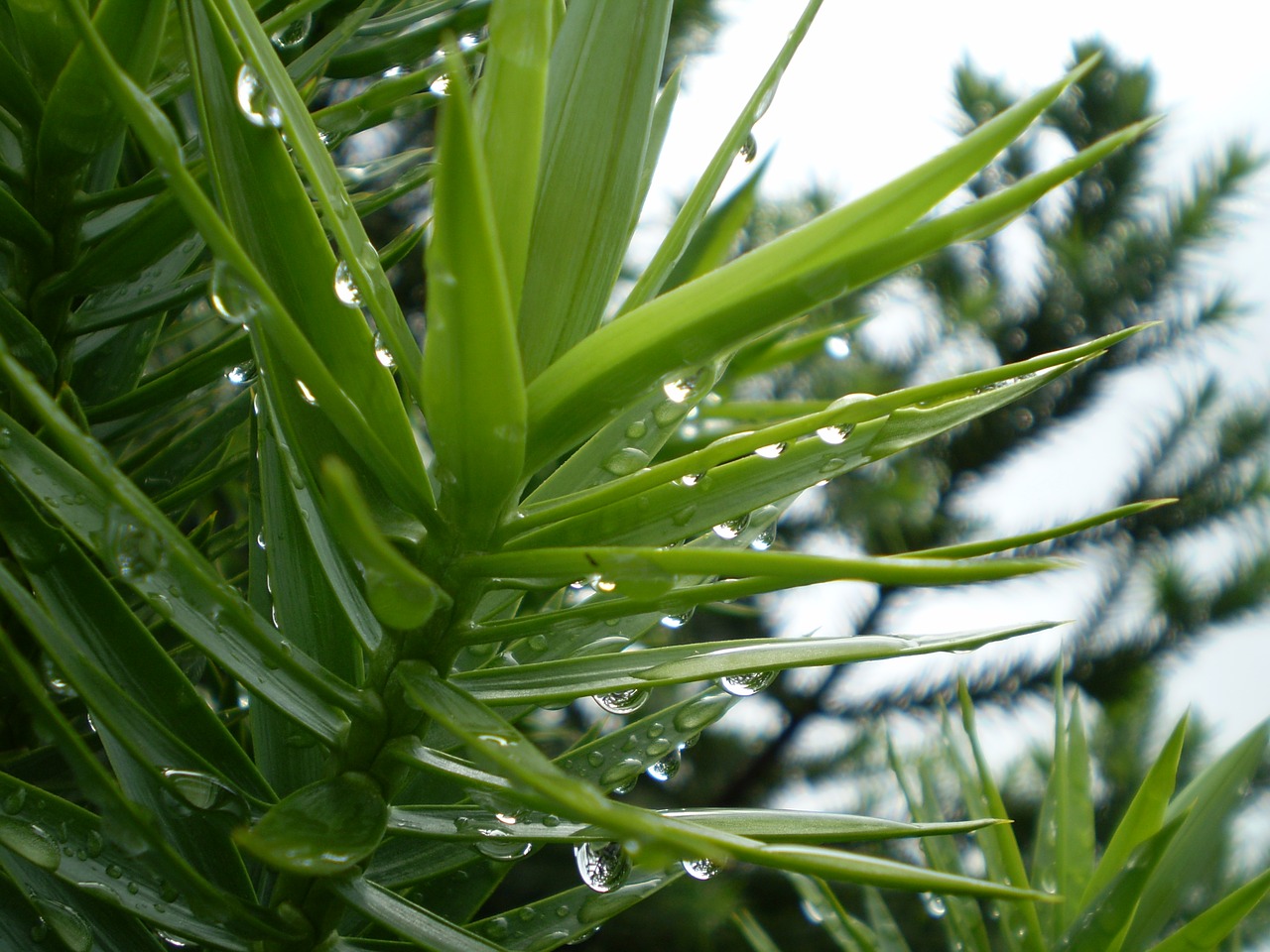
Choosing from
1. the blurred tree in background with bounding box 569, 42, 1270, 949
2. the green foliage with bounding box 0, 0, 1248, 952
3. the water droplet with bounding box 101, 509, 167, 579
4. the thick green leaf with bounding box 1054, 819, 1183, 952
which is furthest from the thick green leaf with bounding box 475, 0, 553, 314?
the blurred tree in background with bounding box 569, 42, 1270, 949

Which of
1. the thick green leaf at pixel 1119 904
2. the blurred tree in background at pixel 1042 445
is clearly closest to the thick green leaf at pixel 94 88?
the thick green leaf at pixel 1119 904

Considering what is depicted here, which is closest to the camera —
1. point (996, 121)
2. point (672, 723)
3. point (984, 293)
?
point (996, 121)

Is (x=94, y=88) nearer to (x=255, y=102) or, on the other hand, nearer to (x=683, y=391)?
(x=255, y=102)

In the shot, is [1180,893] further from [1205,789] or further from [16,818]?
[16,818]

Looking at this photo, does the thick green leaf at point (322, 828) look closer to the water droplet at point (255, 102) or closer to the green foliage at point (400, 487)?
the green foliage at point (400, 487)

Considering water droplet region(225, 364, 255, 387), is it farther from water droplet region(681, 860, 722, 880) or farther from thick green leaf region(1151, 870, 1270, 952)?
thick green leaf region(1151, 870, 1270, 952)

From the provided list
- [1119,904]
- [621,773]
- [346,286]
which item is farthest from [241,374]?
[1119,904]

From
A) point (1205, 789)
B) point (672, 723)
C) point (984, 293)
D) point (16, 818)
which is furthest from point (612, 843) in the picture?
point (984, 293)
